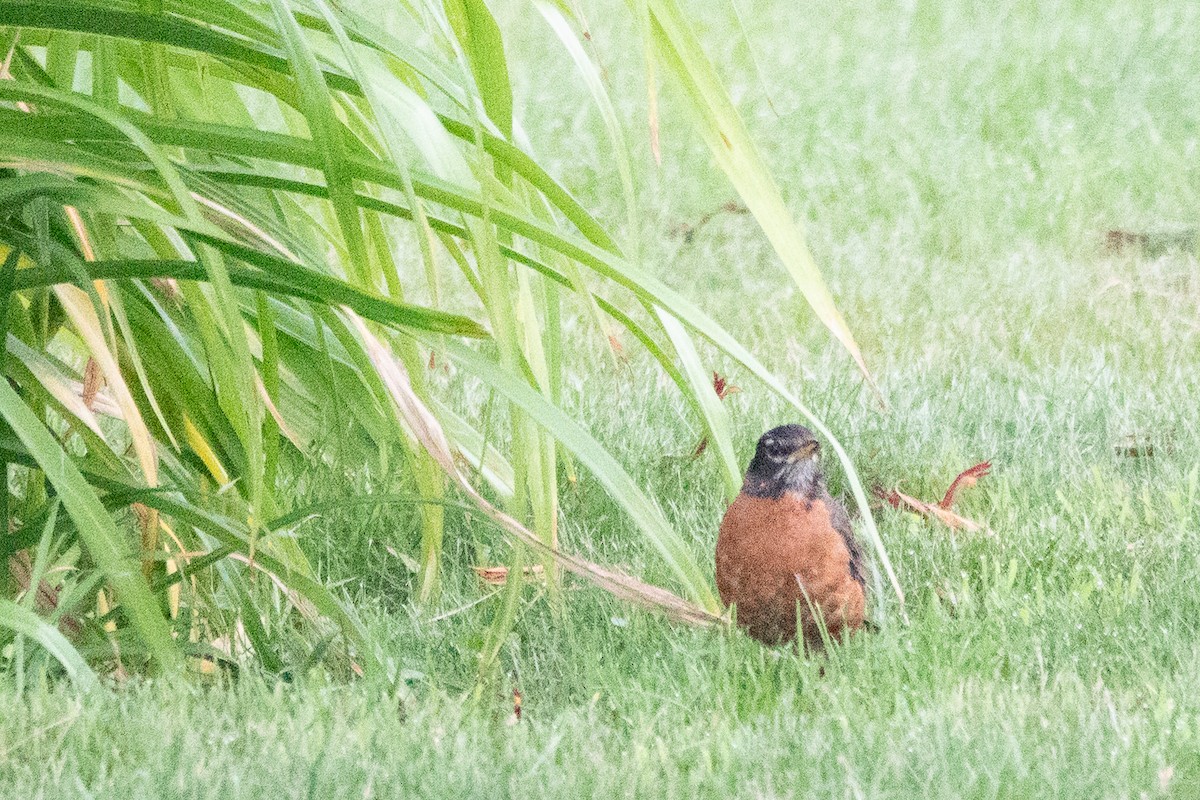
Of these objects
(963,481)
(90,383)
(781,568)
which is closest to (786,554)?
(781,568)

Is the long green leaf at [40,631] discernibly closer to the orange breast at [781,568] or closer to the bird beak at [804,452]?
the orange breast at [781,568]

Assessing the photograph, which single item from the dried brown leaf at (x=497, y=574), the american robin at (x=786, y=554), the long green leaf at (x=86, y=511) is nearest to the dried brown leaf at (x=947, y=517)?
the american robin at (x=786, y=554)

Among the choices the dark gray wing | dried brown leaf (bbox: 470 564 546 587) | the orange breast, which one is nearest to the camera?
the orange breast

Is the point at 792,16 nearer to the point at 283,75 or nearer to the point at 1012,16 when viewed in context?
the point at 1012,16

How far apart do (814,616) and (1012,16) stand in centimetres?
533

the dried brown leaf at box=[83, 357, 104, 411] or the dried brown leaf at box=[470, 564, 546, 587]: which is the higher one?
the dried brown leaf at box=[83, 357, 104, 411]

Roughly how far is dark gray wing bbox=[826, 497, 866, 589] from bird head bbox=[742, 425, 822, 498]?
0.20 ft

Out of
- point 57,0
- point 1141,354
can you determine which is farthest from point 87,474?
point 1141,354

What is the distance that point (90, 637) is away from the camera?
2.38 m

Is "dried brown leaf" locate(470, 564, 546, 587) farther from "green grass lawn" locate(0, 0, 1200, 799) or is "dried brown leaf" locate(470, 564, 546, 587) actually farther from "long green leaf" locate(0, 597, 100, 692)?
"long green leaf" locate(0, 597, 100, 692)

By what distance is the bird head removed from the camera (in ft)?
8.46

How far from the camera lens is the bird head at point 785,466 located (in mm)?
2578

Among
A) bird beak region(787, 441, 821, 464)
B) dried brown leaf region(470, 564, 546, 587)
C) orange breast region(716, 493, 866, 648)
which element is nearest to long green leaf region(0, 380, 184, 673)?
dried brown leaf region(470, 564, 546, 587)

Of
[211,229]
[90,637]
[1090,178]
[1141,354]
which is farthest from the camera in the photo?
[1090,178]
